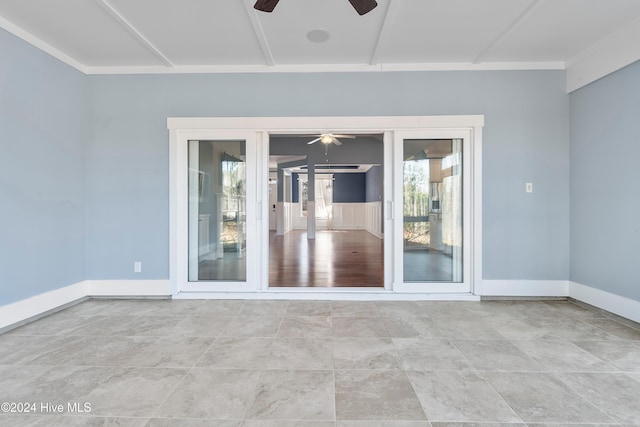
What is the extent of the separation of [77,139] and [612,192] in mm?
5413

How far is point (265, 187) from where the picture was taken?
3504 mm

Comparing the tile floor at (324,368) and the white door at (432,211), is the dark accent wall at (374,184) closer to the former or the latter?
the white door at (432,211)

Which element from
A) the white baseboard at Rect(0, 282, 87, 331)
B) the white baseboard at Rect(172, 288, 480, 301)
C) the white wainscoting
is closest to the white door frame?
the white baseboard at Rect(172, 288, 480, 301)

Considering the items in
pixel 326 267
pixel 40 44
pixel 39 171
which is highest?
pixel 40 44

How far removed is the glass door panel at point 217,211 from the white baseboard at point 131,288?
1.02 feet

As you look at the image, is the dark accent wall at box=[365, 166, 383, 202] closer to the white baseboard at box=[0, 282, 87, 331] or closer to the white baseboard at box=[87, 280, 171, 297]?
the white baseboard at box=[87, 280, 171, 297]

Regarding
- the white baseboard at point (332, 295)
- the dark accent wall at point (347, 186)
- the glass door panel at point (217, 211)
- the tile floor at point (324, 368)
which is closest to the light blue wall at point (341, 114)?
the glass door panel at point (217, 211)

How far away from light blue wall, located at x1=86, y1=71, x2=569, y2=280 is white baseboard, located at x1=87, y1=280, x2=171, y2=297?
0.07 m

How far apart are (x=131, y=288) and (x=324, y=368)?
8.62 feet

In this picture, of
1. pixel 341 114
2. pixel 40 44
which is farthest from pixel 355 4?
pixel 40 44

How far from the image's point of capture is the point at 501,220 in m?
3.36

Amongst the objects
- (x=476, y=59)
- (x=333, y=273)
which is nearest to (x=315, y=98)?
(x=476, y=59)

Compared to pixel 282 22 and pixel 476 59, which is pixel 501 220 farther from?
pixel 282 22

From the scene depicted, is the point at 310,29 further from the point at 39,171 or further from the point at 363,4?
the point at 39,171
